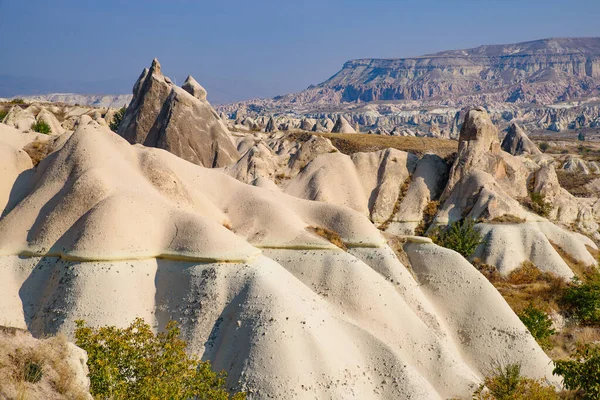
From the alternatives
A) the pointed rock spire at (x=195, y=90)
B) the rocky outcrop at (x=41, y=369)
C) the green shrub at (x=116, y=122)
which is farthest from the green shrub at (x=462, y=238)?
the green shrub at (x=116, y=122)

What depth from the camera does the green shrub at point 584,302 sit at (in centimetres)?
2934

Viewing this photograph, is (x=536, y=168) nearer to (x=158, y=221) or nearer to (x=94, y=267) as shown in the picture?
(x=158, y=221)

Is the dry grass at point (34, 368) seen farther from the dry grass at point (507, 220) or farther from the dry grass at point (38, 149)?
the dry grass at point (507, 220)

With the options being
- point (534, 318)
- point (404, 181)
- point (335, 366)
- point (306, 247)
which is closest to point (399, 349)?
point (335, 366)

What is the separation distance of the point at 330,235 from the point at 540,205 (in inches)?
933

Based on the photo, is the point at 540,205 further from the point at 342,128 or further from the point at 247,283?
the point at 342,128

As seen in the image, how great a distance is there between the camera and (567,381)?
53.4 ft

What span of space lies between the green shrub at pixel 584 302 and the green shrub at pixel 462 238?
6.45 meters

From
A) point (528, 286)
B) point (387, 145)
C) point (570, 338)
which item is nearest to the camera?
point (570, 338)

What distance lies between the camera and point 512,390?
62.0ft

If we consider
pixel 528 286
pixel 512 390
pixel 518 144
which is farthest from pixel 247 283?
pixel 518 144

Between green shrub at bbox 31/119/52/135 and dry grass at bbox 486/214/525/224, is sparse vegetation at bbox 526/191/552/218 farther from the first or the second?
green shrub at bbox 31/119/52/135

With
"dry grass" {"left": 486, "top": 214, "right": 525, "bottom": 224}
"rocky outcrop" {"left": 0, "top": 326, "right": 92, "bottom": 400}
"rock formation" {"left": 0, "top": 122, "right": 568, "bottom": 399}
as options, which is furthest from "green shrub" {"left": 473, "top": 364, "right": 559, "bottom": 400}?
"dry grass" {"left": 486, "top": 214, "right": 525, "bottom": 224}

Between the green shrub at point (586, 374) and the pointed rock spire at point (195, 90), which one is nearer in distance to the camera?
the green shrub at point (586, 374)
